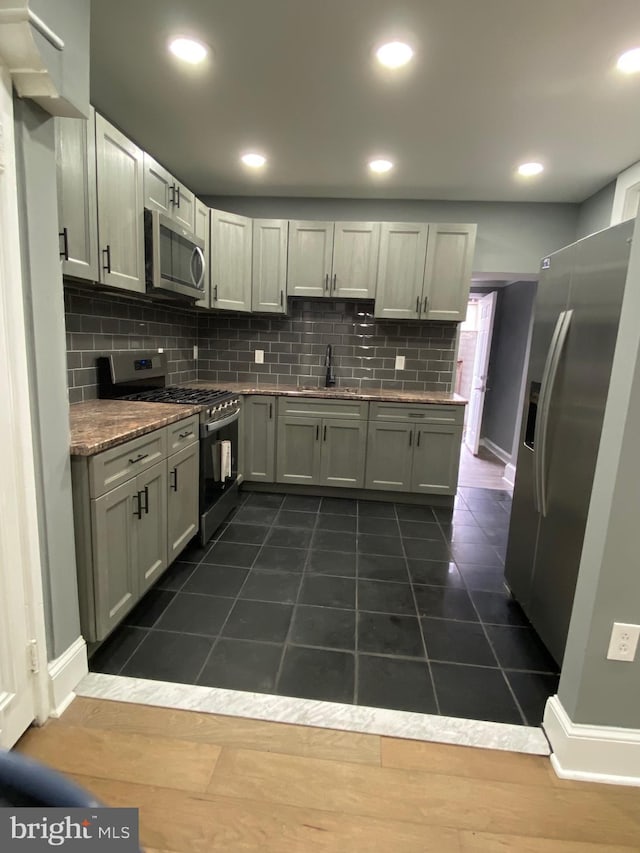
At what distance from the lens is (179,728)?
144 cm

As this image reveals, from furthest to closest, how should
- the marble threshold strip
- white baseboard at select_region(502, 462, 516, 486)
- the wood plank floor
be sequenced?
1. white baseboard at select_region(502, 462, 516, 486)
2. the marble threshold strip
3. the wood plank floor

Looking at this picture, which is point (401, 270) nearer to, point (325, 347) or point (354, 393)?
point (325, 347)

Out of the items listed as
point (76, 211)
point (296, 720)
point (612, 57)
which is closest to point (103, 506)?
point (296, 720)

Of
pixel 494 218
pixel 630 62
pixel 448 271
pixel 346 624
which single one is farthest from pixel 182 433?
pixel 494 218

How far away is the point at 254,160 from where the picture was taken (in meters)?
3.08

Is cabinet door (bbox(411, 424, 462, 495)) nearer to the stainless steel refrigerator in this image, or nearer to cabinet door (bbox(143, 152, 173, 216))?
the stainless steel refrigerator

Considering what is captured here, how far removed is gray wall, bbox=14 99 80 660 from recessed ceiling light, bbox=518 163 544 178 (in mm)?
2927

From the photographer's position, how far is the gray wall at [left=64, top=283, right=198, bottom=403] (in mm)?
2350

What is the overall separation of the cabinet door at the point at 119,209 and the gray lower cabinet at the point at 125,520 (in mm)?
831

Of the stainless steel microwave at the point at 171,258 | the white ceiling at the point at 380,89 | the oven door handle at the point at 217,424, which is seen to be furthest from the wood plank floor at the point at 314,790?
the white ceiling at the point at 380,89

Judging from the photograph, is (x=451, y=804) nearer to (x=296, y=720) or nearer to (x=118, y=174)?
(x=296, y=720)

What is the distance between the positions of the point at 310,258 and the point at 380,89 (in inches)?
61.8

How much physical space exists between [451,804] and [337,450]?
2.56 meters

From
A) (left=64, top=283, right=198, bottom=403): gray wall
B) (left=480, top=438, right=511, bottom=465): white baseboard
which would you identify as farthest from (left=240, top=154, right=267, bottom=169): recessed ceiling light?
(left=480, top=438, right=511, bottom=465): white baseboard
